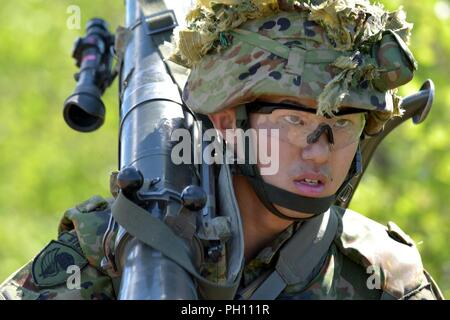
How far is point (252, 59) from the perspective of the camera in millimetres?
6195

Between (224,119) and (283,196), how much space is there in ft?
1.43

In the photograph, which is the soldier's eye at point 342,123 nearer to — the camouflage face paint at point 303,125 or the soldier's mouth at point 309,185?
the camouflage face paint at point 303,125

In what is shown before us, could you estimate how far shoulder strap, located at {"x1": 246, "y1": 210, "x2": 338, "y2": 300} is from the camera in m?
6.35

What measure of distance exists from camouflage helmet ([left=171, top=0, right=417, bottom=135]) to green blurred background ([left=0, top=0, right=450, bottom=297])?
5523 mm

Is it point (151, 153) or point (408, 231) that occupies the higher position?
point (151, 153)

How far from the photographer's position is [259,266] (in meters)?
6.42

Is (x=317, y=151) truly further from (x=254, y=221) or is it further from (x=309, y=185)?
(x=254, y=221)

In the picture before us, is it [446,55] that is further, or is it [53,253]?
[446,55]

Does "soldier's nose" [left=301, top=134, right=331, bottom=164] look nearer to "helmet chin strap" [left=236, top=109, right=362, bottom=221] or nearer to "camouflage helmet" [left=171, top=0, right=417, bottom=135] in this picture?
"helmet chin strap" [left=236, top=109, right=362, bottom=221]

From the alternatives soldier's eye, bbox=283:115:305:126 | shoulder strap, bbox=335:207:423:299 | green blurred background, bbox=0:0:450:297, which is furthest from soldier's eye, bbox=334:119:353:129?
green blurred background, bbox=0:0:450:297

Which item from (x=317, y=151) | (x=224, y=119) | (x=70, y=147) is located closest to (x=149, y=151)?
(x=224, y=119)

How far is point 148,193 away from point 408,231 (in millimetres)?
6773
